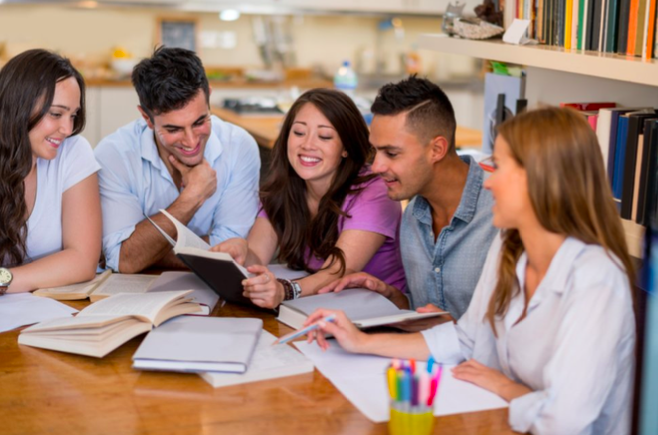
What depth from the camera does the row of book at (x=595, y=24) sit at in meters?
1.97

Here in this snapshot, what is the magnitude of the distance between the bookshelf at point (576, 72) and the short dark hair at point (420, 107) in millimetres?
239

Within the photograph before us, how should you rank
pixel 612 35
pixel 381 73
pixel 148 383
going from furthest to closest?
pixel 381 73, pixel 612 35, pixel 148 383

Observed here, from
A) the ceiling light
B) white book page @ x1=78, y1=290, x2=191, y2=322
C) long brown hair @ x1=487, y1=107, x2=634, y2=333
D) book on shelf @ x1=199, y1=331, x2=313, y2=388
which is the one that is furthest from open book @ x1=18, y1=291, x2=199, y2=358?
the ceiling light

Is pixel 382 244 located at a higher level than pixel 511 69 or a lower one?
lower

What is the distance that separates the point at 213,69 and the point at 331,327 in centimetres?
514

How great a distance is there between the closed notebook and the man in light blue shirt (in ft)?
2.08

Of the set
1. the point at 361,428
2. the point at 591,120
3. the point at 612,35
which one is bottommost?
the point at 361,428

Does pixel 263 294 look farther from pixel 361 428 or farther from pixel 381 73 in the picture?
pixel 381 73

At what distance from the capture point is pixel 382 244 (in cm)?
231

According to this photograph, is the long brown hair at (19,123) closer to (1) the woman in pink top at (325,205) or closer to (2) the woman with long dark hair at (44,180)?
(2) the woman with long dark hair at (44,180)

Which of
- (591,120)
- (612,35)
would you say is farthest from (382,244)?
→ (612,35)

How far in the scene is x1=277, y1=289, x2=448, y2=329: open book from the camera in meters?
1.79

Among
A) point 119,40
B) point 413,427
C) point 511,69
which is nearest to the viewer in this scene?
point 413,427

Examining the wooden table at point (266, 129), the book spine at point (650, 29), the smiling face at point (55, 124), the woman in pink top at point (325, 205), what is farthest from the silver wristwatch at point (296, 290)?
the wooden table at point (266, 129)
